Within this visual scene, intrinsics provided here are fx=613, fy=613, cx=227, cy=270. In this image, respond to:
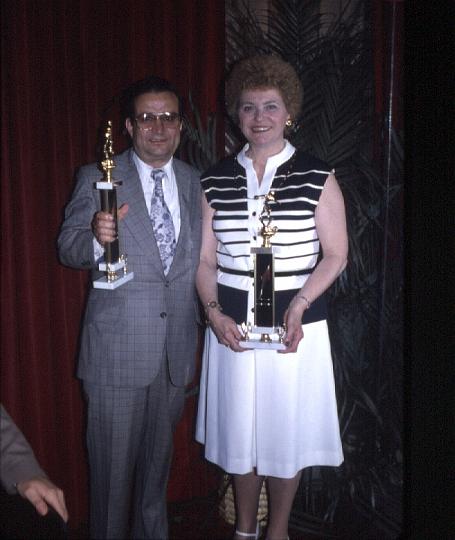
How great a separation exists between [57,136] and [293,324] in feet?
4.29

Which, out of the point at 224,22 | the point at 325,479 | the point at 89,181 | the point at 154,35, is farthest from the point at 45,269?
the point at 325,479

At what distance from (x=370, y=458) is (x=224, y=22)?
7.26ft

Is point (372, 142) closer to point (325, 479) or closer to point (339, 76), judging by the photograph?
point (339, 76)

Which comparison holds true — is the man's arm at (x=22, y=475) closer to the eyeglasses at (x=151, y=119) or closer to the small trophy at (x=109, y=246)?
the small trophy at (x=109, y=246)

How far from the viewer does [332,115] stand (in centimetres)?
277

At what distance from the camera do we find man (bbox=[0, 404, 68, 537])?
1.46m

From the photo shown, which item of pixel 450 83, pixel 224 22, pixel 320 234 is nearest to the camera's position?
pixel 450 83

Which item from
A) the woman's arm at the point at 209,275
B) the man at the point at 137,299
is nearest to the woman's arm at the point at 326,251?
the woman's arm at the point at 209,275

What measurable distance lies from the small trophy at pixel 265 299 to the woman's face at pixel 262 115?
8.7 inches

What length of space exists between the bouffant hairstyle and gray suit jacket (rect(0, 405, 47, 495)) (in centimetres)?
140

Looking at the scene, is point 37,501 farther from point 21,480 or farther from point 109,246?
point 109,246

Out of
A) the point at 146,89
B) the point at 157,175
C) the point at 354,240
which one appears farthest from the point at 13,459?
the point at 354,240

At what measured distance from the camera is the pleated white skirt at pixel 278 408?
7.42ft

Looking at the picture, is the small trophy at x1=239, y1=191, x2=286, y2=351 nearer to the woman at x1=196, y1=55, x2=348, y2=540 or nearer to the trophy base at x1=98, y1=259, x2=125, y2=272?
the woman at x1=196, y1=55, x2=348, y2=540
